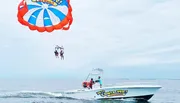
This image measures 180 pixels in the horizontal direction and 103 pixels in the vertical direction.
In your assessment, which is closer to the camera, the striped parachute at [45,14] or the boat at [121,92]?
the striped parachute at [45,14]

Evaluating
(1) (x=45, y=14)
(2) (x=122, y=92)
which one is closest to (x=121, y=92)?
(2) (x=122, y=92)

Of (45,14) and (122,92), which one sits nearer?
(45,14)

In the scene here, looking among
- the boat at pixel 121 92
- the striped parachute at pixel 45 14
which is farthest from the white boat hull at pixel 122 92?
the striped parachute at pixel 45 14

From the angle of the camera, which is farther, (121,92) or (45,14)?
(121,92)

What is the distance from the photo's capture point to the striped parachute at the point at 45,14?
57.9 ft

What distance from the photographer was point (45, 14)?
60.3 feet

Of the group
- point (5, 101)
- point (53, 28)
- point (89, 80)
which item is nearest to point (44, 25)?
point (53, 28)

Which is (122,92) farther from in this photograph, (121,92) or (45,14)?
(45,14)

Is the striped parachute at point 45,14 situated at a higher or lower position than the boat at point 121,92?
higher

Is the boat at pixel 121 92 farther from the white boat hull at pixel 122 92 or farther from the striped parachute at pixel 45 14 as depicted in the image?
the striped parachute at pixel 45 14

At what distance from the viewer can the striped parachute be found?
17641 millimetres

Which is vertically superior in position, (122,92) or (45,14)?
(45,14)

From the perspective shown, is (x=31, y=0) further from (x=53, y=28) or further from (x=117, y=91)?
(x=117, y=91)

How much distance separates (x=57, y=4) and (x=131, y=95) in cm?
1181
